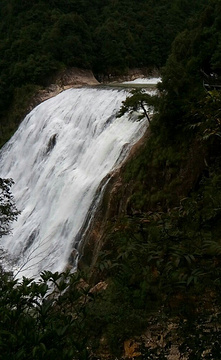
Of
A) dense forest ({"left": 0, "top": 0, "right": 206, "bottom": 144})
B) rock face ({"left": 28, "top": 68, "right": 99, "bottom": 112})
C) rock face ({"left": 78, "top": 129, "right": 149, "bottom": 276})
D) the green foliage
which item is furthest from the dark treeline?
the green foliage

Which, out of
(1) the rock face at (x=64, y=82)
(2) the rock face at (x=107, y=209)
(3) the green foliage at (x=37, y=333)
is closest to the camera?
(3) the green foliage at (x=37, y=333)

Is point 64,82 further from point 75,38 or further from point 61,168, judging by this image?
point 61,168

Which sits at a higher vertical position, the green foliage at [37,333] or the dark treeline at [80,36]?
the green foliage at [37,333]

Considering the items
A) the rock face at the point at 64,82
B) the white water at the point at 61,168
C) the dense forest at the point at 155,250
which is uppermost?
the dense forest at the point at 155,250

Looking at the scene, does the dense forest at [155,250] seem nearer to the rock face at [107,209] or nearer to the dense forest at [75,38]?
the rock face at [107,209]

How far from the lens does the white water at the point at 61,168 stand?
Result: 1355 centimetres

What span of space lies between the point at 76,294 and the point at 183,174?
301 inches

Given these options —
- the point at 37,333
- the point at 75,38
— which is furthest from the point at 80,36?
the point at 37,333

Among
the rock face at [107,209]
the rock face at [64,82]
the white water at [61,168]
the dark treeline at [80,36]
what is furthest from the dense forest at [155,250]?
the white water at [61,168]

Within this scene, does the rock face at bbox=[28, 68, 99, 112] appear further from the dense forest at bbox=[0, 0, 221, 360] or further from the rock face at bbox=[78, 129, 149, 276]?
the rock face at bbox=[78, 129, 149, 276]

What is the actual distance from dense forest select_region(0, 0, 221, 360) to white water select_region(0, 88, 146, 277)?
1229 mm

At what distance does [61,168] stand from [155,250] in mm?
14111

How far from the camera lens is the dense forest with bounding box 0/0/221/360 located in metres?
2.88

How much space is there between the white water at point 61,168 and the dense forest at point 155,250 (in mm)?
1229
